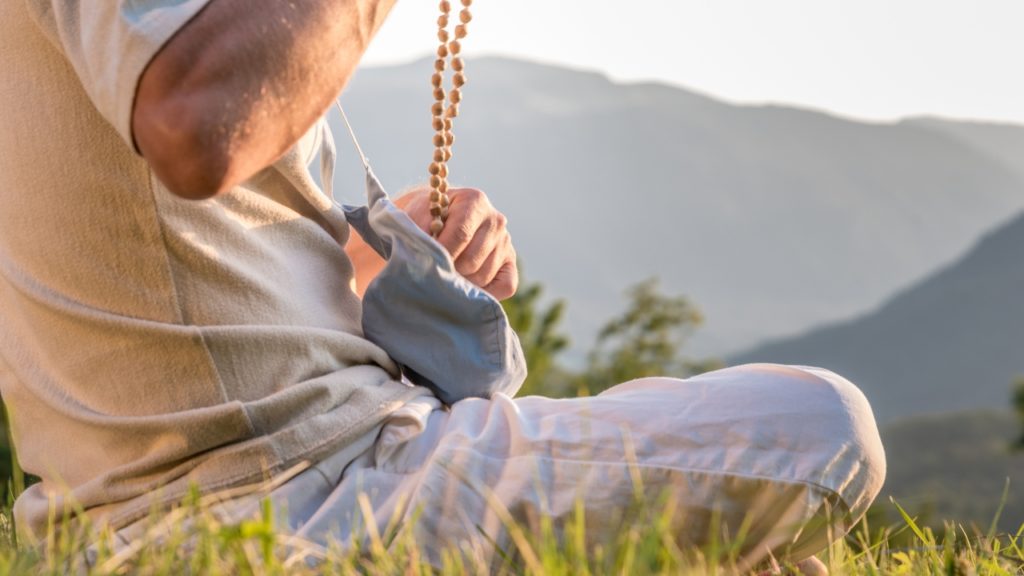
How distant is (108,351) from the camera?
1.32 meters

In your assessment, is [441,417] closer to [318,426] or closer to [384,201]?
[318,426]

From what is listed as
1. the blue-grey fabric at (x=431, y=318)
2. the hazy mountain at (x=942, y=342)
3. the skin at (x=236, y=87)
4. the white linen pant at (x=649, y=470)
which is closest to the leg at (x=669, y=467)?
the white linen pant at (x=649, y=470)

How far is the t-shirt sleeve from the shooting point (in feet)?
3.45

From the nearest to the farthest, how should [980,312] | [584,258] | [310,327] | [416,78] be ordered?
[310,327]
[980,312]
[584,258]
[416,78]

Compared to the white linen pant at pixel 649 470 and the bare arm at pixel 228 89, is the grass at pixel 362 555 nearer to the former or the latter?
the white linen pant at pixel 649 470

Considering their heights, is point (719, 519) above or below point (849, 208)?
above

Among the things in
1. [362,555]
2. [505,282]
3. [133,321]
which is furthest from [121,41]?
[505,282]

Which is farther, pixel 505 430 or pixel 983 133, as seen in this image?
pixel 983 133

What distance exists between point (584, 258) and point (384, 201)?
127 metres

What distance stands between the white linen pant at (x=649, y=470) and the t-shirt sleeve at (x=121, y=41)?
0.48m

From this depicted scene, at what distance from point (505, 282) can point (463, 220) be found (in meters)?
0.17

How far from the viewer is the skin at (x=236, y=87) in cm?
105

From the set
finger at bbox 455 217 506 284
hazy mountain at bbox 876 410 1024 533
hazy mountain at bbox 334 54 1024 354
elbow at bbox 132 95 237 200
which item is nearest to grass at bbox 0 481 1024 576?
elbow at bbox 132 95 237 200

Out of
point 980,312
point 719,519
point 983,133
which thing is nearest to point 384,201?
point 719,519
